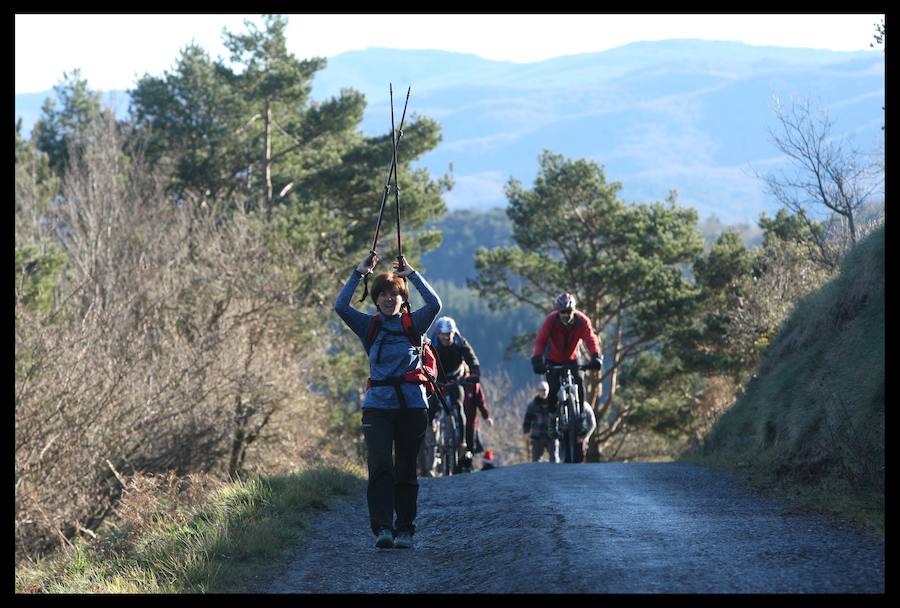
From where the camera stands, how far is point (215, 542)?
8500mm

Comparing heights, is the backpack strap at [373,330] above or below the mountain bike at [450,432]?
above

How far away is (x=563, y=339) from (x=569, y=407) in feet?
3.16

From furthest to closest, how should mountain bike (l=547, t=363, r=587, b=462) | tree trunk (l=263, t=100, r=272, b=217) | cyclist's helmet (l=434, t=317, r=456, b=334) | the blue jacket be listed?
tree trunk (l=263, t=100, r=272, b=217)
cyclist's helmet (l=434, t=317, r=456, b=334)
mountain bike (l=547, t=363, r=587, b=462)
the blue jacket

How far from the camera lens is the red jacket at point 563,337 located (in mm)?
14916

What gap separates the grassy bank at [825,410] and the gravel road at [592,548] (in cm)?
50

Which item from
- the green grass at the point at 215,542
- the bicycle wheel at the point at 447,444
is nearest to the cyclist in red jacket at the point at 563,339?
the bicycle wheel at the point at 447,444

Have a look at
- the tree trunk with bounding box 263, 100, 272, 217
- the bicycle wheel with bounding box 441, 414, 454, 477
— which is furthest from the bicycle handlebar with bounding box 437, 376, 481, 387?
the tree trunk with bounding box 263, 100, 272, 217

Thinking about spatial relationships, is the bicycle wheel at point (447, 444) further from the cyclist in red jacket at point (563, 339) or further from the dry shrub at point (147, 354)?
the dry shrub at point (147, 354)

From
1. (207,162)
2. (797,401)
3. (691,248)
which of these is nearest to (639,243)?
(691,248)

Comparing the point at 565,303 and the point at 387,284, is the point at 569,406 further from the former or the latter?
the point at 387,284

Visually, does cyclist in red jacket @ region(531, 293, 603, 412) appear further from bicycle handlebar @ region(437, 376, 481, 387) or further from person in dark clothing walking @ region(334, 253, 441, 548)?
person in dark clothing walking @ region(334, 253, 441, 548)

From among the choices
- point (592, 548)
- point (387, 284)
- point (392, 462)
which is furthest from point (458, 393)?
point (592, 548)

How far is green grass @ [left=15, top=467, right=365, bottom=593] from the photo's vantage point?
7.69 meters

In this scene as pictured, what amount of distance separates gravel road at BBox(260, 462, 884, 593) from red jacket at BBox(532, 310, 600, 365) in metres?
3.49
